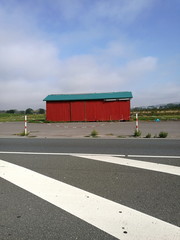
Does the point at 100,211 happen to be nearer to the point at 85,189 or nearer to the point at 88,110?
the point at 85,189

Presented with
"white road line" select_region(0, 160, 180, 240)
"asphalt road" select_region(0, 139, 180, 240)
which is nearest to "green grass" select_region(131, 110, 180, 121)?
"asphalt road" select_region(0, 139, 180, 240)

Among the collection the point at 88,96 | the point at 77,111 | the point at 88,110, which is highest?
the point at 88,96

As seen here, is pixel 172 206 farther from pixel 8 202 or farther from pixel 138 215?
pixel 8 202

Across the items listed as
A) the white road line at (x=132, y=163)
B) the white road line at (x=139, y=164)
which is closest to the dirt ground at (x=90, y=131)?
the white road line at (x=132, y=163)

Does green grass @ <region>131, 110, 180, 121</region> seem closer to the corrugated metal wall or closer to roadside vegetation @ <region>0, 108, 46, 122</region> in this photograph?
the corrugated metal wall

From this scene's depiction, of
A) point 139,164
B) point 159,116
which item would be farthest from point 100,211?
point 159,116

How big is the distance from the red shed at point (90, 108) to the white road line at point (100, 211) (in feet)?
71.0

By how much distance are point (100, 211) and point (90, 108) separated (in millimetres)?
22945

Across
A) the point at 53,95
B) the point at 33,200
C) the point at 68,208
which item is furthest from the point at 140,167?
the point at 53,95

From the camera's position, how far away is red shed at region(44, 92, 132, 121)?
24953mm

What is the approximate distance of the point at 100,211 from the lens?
102 inches

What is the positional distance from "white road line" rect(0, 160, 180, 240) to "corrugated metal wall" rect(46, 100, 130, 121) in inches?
850

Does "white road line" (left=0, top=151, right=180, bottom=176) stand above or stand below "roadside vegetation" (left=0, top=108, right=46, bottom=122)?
below

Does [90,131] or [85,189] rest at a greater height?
[90,131]
